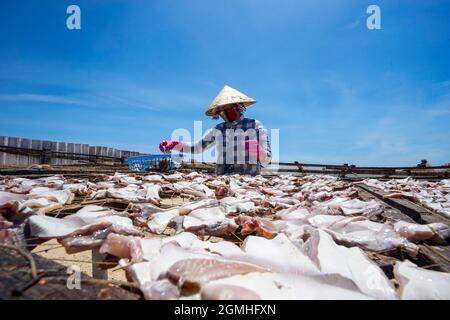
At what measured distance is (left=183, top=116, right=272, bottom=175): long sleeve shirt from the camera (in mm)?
7961

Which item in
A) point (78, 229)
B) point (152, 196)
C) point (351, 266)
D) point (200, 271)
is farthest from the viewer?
point (152, 196)

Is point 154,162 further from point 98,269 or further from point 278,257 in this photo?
point 278,257

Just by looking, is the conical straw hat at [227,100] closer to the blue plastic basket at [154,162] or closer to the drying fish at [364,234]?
the blue plastic basket at [154,162]

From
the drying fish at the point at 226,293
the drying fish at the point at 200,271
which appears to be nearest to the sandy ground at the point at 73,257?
the drying fish at the point at 200,271

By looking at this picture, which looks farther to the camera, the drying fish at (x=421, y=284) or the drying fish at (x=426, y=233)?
the drying fish at (x=426, y=233)

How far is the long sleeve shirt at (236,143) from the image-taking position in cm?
796

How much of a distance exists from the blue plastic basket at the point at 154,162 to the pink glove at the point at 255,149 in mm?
2137

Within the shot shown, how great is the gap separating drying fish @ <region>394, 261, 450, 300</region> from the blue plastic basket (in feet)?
24.1

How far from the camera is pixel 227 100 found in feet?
24.7

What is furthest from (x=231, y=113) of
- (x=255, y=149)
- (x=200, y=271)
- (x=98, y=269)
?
(x=200, y=271)

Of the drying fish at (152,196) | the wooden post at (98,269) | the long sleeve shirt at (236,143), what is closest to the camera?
the wooden post at (98,269)

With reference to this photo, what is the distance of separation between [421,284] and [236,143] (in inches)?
278
